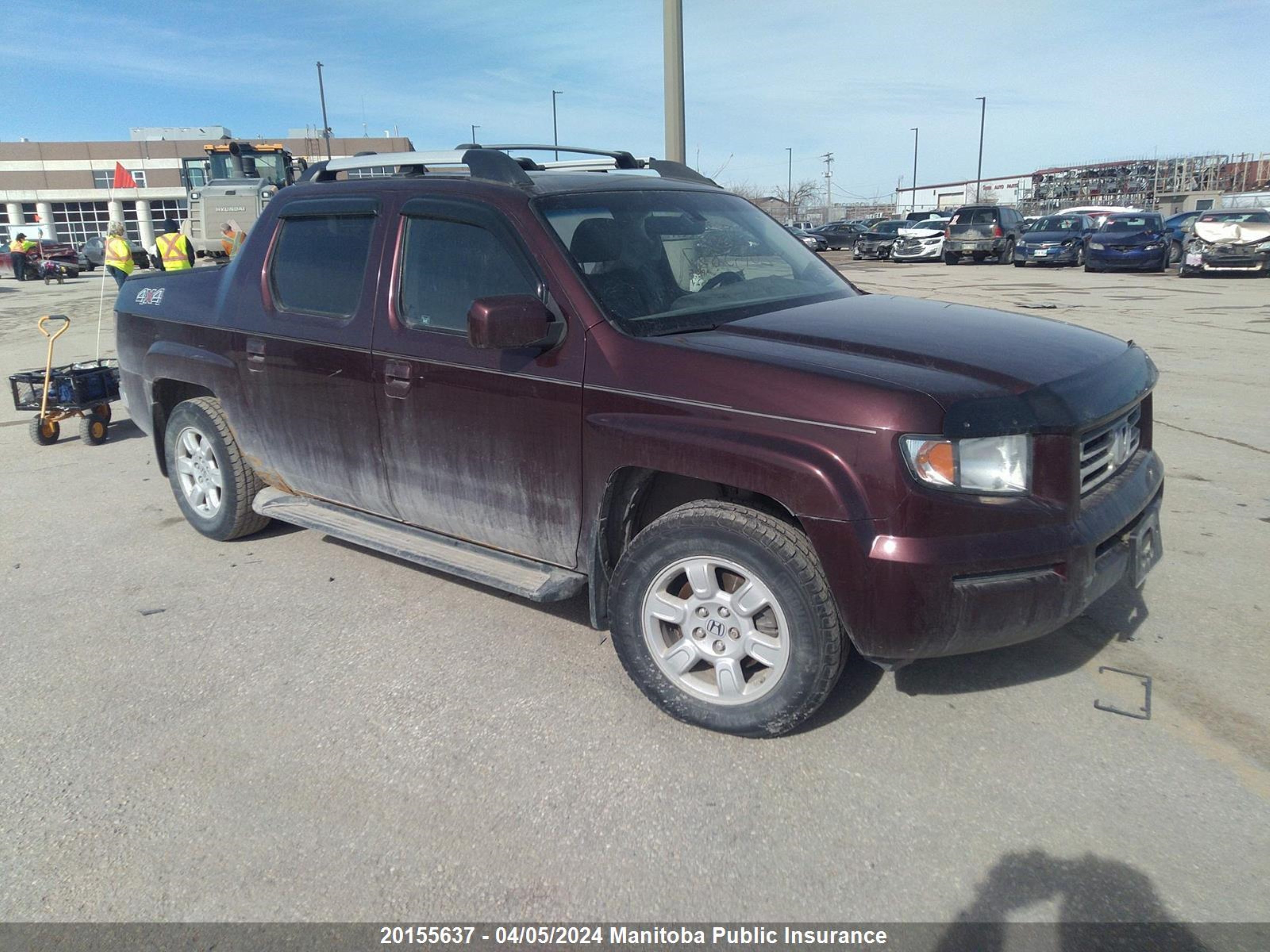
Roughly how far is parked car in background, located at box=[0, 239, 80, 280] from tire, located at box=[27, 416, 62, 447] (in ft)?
103

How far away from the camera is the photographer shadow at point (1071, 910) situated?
2.30 metres

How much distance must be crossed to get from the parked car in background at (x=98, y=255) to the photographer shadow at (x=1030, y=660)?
36.7 feet

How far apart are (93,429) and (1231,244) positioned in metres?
23.2

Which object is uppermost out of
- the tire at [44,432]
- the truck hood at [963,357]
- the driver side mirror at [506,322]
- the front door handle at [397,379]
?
the driver side mirror at [506,322]

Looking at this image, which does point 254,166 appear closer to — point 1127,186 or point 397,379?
point 397,379

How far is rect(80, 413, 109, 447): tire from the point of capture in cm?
786

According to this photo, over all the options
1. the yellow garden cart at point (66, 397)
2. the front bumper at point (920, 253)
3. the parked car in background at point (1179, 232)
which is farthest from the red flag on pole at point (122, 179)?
the front bumper at point (920, 253)

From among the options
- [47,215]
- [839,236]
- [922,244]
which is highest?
[47,215]

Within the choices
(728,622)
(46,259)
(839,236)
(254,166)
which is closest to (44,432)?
(728,622)

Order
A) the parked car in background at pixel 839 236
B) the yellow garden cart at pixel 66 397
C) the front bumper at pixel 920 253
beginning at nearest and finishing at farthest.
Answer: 1. the yellow garden cart at pixel 66 397
2. the front bumper at pixel 920 253
3. the parked car in background at pixel 839 236

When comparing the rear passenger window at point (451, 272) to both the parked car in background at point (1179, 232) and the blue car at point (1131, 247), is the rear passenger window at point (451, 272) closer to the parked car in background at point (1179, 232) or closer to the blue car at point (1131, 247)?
the parked car in background at point (1179, 232)

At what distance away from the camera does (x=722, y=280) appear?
3.97 meters

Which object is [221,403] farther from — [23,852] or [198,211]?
[198,211]

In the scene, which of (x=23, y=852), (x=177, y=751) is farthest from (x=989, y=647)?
(x=23, y=852)
